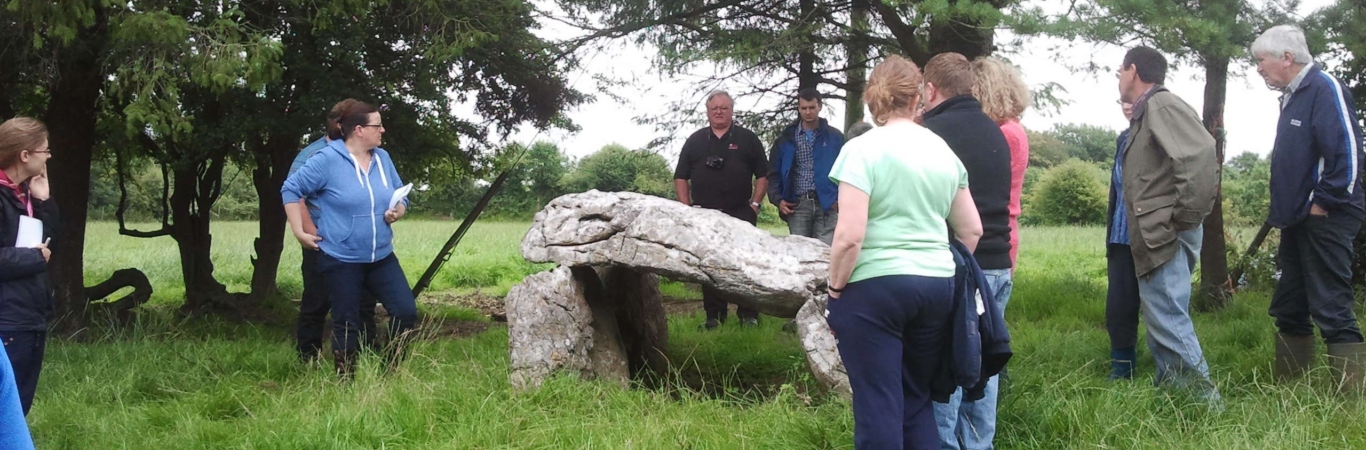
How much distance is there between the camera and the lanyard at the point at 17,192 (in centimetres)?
400

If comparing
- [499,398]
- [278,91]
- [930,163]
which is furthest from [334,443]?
[278,91]

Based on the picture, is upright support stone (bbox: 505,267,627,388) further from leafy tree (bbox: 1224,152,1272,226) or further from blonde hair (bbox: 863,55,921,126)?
leafy tree (bbox: 1224,152,1272,226)

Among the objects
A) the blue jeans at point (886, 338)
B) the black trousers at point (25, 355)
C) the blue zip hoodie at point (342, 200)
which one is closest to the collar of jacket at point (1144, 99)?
the blue jeans at point (886, 338)

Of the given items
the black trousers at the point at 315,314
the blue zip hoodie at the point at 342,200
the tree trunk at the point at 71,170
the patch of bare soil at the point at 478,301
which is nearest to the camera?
the blue zip hoodie at the point at 342,200

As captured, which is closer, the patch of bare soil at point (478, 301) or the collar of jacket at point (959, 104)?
the collar of jacket at point (959, 104)

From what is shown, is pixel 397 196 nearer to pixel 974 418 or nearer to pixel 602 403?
pixel 602 403

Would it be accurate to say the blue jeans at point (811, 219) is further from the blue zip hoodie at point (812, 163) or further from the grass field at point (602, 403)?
the grass field at point (602, 403)

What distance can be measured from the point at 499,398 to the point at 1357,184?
13.6 ft

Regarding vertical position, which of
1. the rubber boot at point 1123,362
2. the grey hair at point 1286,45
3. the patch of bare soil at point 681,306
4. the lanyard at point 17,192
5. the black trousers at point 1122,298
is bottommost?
the patch of bare soil at point 681,306

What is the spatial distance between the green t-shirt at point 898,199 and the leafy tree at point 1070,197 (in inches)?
977

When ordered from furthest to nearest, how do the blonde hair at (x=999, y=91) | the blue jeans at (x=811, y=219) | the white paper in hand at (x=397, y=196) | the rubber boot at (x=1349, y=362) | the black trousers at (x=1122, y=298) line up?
the blue jeans at (x=811, y=219) → the white paper in hand at (x=397, y=196) → the black trousers at (x=1122, y=298) → the rubber boot at (x=1349, y=362) → the blonde hair at (x=999, y=91)

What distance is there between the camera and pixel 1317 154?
459 cm

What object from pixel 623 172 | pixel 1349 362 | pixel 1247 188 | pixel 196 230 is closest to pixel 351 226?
pixel 1349 362

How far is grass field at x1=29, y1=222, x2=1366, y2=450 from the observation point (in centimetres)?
406
